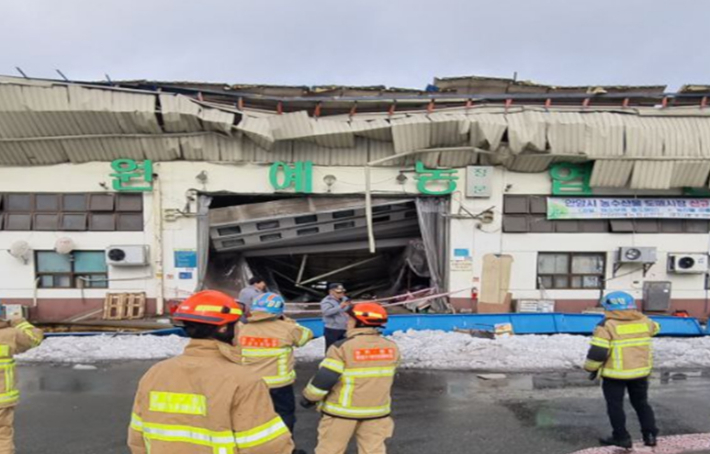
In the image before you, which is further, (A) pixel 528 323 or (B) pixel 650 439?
(A) pixel 528 323

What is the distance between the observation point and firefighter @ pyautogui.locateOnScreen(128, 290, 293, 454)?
1.87 metres

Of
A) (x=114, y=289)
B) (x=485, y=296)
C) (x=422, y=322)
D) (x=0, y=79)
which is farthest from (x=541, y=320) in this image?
(x=0, y=79)

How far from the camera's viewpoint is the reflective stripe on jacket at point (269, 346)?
401 centimetres

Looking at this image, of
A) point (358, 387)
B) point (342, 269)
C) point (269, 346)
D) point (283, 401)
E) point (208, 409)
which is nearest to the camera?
point (208, 409)

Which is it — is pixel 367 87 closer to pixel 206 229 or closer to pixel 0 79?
pixel 206 229

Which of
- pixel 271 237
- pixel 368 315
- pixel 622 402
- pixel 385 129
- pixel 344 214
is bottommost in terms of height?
pixel 622 402

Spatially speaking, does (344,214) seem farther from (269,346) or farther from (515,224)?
(269,346)

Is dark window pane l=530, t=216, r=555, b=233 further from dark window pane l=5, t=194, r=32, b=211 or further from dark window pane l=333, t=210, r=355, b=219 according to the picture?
dark window pane l=5, t=194, r=32, b=211

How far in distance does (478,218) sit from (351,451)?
23.1ft

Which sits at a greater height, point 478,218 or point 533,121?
point 533,121

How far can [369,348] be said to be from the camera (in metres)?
3.30

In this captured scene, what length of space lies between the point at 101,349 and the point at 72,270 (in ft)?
10.8

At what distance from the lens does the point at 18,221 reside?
33.0ft

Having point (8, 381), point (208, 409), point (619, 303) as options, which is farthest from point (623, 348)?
point (8, 381)
